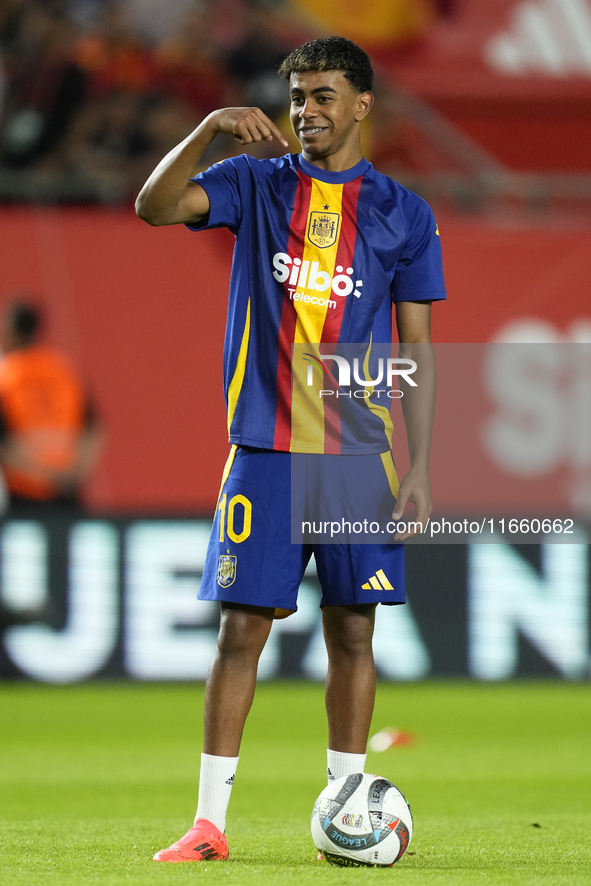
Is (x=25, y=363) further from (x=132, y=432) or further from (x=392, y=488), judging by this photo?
(x=392, y=488)

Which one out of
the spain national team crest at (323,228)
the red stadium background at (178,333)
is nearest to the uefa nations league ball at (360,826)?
the spain national team crest at (323,228)

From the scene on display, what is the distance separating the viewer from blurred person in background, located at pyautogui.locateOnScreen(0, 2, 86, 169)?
10047 mm

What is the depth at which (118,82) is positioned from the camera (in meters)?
10.6

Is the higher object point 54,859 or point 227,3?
point 227,3

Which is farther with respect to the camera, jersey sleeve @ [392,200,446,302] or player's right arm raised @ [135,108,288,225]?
jersey sleeve @ [392,200,446,302]

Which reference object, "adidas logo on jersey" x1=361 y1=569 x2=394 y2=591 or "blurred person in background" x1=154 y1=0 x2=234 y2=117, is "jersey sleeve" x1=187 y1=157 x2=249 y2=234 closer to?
"adidas logo on jersey" x1=361 y1=569 x2=394 y2=591

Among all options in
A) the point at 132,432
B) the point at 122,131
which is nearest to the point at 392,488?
the point at 132,432

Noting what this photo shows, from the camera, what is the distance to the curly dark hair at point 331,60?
128 inches

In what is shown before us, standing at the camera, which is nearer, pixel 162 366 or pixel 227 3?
pixel 162 366

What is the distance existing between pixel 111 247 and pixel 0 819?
255 inches

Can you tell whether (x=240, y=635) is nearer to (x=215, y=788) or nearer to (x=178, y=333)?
(x=215, y=788)

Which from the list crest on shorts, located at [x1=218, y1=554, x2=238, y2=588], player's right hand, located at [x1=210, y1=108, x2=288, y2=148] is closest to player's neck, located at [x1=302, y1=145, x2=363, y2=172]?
player's right hand, located at [x1=210, y1=108, x2=288, y2=148]

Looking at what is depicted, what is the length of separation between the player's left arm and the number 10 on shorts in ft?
1.21

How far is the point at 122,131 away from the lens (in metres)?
10.2
